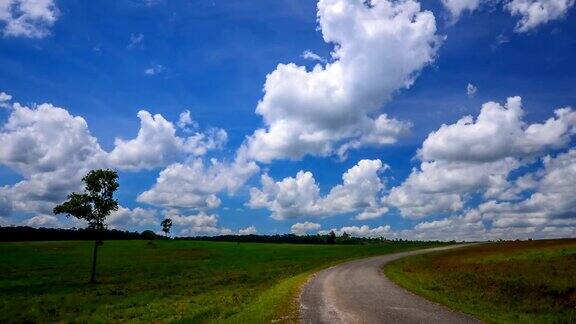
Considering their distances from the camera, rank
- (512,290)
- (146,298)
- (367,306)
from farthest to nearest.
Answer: (146,298) < (512,290) < (367,306)

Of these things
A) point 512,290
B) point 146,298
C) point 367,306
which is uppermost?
point 512,290

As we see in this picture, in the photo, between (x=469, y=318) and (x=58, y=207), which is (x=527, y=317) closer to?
(x=469, y=318)

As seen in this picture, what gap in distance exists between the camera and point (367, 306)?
23062 millimetres

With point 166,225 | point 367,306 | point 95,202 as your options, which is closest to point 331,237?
point 166,225

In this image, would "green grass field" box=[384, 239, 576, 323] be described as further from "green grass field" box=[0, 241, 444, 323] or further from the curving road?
"green grass field" box=[0, 241, 444, 323]

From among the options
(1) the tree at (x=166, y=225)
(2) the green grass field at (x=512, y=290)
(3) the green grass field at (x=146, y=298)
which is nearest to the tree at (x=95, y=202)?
A: (3) the green grass field at (x=146, y=298)

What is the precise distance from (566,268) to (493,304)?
44.5 feet

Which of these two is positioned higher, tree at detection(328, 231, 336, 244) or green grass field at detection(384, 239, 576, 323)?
tree at detection(328, 231, 336, 244)

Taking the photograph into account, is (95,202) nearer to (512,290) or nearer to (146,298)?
(146,298)

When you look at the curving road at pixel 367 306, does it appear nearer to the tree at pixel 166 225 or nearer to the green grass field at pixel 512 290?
the green grass field at pixel 512 290

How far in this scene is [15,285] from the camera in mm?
41562

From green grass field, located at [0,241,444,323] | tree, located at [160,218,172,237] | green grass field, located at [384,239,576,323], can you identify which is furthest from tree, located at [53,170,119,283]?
tree, located at [160,218,172,237]

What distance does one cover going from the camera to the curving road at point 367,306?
19.6 m

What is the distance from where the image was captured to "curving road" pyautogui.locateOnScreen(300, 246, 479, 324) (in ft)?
64.3
